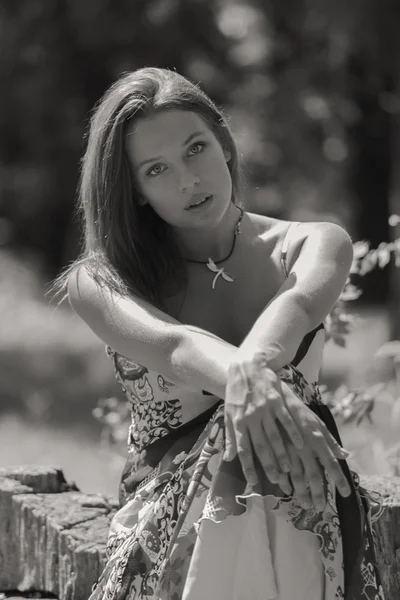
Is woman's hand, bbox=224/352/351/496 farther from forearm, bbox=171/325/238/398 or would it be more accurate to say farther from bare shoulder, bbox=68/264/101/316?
bare shoulder, bbox=68/264/101/316

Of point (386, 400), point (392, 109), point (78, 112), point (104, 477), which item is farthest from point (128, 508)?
point (78, 112)

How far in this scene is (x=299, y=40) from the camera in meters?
13.8

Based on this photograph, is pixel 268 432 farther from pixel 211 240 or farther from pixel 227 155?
pixel 227 155

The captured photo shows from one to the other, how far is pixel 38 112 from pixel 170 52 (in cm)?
256

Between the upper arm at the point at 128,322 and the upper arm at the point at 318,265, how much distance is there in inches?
12.9

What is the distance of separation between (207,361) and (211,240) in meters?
0.61

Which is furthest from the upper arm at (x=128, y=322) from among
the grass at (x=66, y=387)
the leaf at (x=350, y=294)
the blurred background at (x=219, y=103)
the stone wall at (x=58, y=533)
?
the blurred background at (x=219, y=103)

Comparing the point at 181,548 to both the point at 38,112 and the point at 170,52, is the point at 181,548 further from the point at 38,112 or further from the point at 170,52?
the point at 38,112

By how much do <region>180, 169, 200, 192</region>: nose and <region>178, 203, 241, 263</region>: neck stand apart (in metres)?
0.25

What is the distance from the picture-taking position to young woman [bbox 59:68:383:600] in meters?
2.36

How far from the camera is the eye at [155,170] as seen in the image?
2.82m

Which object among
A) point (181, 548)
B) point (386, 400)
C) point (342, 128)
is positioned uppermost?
point (342, 128)

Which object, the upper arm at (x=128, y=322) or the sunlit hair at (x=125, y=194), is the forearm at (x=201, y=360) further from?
the sunlit hair at (x=125, y=194)

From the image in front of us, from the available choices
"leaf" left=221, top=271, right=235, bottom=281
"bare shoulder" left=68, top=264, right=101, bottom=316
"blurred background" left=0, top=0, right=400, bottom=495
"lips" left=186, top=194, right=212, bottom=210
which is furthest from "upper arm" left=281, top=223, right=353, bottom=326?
"blurred background" left=0, top=0, right=400, bottom=495
